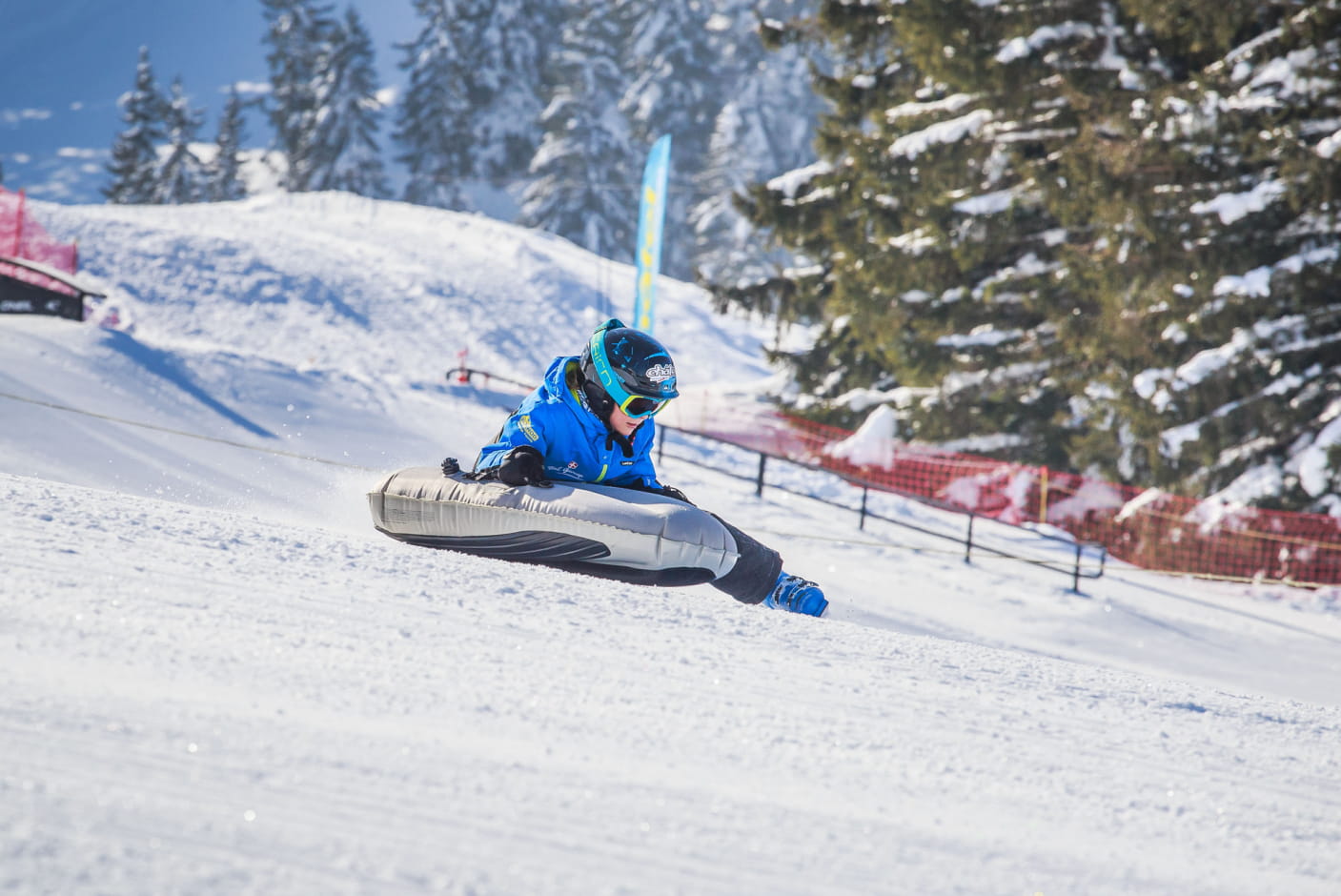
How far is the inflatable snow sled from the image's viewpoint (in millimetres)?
5820

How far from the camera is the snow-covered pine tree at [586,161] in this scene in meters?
46.2

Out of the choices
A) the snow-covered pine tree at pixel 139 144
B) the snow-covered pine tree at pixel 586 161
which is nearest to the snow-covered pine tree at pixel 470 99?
the snow-covered pine tree at pixel 586 161

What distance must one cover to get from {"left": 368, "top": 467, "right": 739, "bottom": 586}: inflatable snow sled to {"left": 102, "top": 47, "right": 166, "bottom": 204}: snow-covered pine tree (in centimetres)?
5132

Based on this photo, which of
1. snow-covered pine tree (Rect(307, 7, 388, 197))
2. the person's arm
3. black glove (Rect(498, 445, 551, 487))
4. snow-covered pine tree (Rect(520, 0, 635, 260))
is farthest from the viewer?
snow-covered pine tree (Rect(307, 7, 388, 197))

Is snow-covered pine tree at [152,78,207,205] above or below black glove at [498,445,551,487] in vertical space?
above

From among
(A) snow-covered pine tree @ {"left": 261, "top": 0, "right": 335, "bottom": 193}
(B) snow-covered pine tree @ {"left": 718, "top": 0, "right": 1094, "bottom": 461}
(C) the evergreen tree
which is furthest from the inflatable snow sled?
(A) snow-covered pine tree @ {"left": 261, "top": 0, "right": 335, "bottom": 193}

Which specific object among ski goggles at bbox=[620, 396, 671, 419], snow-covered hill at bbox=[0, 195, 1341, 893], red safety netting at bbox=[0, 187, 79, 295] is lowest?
snow-covered hill at bbox=[0, 195, 1341, 893]

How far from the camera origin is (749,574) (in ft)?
20.2

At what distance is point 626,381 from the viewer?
243 inches

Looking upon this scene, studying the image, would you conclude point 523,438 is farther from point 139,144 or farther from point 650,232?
point 139,144

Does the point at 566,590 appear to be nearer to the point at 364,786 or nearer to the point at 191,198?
the point at 364,786

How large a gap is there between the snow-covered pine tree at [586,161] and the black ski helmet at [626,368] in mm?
39786

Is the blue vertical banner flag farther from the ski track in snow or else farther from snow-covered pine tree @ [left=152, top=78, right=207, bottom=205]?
snow-covered pine tree @ [left=152, top=78, right=207, bottom=205]

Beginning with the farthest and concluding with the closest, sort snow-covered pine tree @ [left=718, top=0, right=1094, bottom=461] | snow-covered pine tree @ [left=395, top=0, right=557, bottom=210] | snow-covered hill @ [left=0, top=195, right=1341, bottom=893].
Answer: snow-covered pine tree @ [left=395, top=0, right=557, bottom=210]
snow-covered pine tree @ [left=718, top=0, right=1094, bottom=461]
snow-covered hill @ [left=0, top=195, right=1341, bottom=893]
